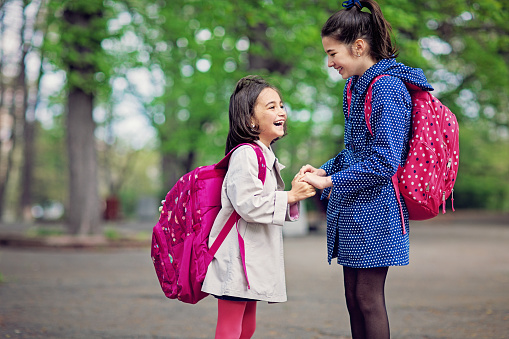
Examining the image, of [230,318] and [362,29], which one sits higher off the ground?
[362,29]

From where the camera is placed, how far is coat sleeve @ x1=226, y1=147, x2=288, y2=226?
280 cm

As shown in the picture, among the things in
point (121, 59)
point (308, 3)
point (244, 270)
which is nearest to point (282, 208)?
point (244, 270)

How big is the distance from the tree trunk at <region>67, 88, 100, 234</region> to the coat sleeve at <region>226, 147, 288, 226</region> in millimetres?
11132

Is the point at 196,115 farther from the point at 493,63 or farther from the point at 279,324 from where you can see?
the point at 279,324

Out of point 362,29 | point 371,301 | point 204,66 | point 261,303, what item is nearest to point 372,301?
point 371,301

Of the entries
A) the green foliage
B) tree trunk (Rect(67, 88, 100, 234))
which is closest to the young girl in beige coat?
→ the green foliage

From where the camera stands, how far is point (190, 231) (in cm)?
297

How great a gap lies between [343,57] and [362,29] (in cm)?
14

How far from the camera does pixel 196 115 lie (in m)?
22.4

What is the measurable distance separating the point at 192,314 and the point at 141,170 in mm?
48324

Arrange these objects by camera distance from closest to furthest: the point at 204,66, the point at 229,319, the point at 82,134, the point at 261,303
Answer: the point at 229,319 < the point at 261,303 < the point at 82,134 < the point at 204,66

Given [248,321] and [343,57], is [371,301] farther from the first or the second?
[343,57]

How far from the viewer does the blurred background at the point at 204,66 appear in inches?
431

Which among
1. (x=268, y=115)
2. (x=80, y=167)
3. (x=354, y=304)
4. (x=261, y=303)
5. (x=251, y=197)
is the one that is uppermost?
(x=80, y=167)
